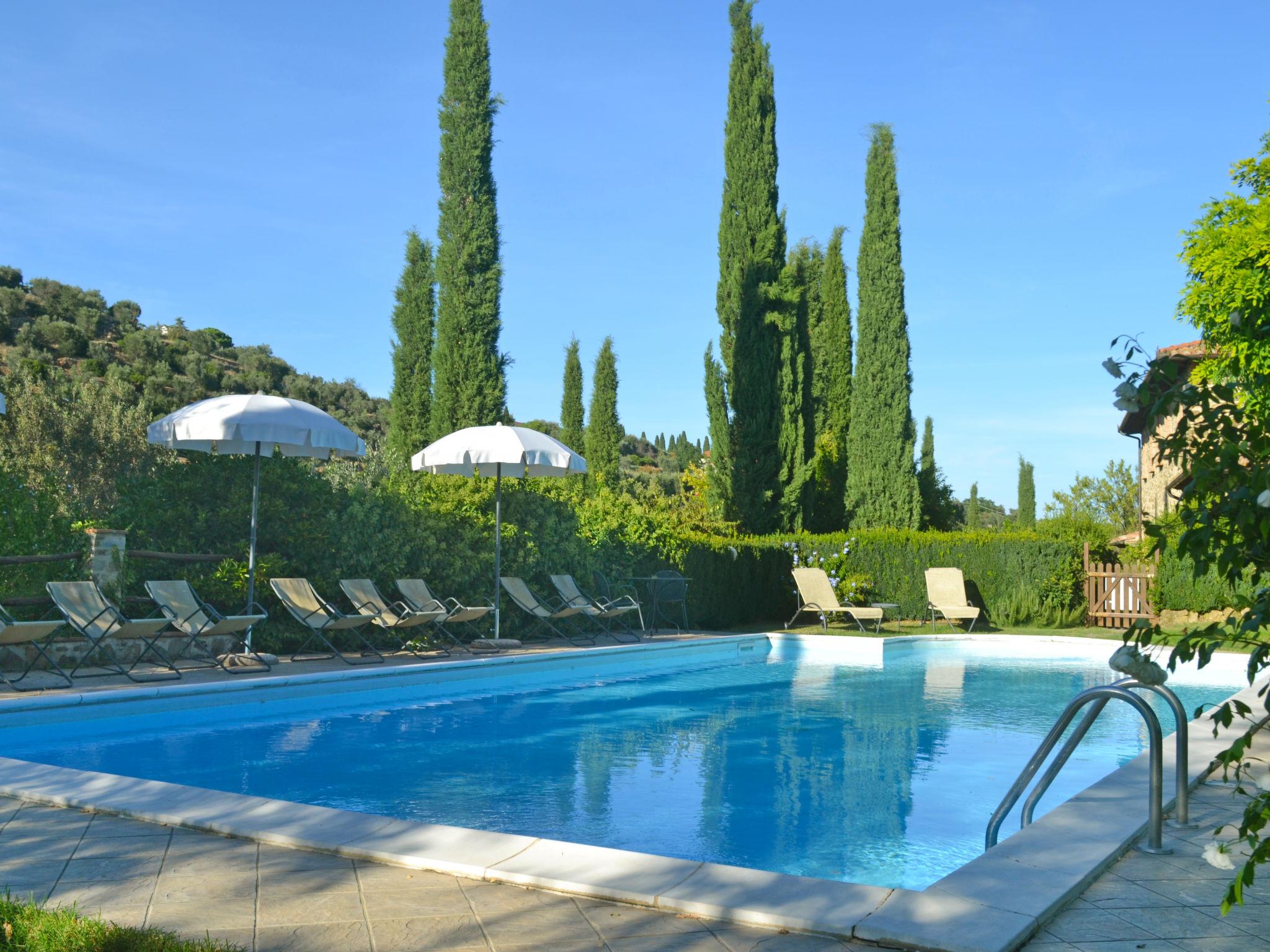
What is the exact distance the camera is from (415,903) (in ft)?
9.83

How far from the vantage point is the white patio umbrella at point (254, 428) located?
890 centimetres

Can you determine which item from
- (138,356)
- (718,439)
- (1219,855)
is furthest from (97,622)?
(138,356)

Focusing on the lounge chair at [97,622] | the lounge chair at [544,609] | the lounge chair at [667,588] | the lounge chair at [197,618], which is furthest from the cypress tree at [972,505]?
the lounge chair at [97,622]

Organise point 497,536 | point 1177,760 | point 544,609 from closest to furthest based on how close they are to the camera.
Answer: point 1177,760 → point 497,536 → point 544,609

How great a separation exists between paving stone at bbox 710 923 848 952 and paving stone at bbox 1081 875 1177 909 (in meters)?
0.90

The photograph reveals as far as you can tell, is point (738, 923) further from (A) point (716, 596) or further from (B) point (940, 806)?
(A) point (716, 596)

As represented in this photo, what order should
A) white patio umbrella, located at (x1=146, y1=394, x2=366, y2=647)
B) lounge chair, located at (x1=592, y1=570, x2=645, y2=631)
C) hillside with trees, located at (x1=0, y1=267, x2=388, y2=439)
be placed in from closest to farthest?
white patio umbrella, located at (x1=146, y1=394, x2=366, y2=647) < lounge chair, located at (x1=592, y1=570, x2=645, y2=631) < hillside with trees, located at (x1=0, y1=267, x2=388, y2=439)

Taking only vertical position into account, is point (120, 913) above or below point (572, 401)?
below

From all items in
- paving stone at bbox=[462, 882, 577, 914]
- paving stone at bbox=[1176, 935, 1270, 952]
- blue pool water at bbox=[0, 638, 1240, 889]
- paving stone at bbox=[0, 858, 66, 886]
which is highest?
paving stone at bbox=[1176, 935, 1270, 952]

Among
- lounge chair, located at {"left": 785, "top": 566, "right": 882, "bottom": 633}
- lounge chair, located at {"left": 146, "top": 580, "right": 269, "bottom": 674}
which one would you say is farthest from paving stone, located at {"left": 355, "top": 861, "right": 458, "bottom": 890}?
lounge chair, located at {"left": 785, "top": 566, "right": 882, "bottom": 633}

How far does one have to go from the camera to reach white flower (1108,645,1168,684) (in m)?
2.72

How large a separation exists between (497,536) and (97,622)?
14.3 feet

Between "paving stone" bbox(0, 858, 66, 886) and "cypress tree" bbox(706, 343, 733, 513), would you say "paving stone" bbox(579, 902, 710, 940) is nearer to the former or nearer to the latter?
"paving stone" bbox(0, 858, 66, 886)

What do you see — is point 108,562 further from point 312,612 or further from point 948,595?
point 948,595
